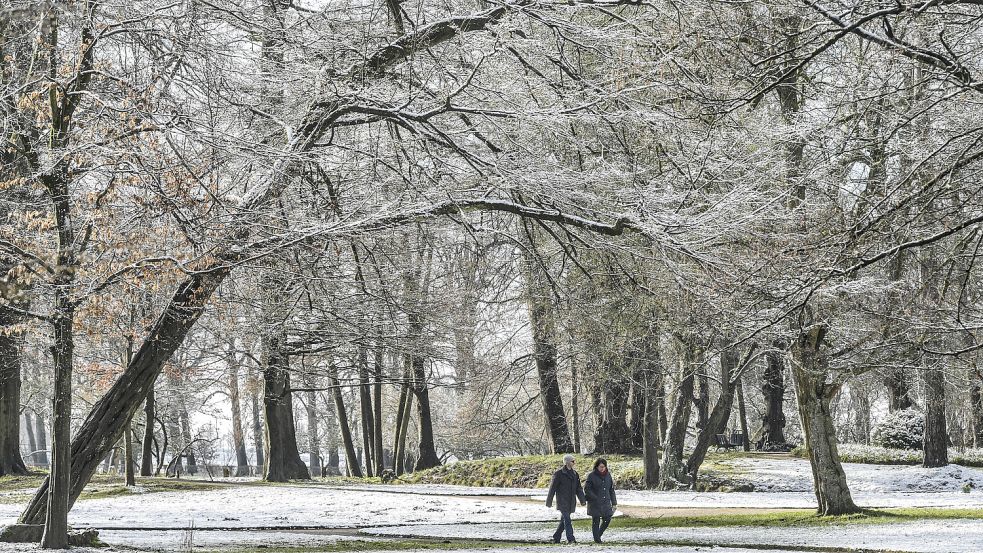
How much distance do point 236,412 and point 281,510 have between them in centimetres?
2547

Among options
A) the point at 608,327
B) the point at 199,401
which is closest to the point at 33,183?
the point at 608,327

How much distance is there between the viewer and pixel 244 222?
A: 34.9 ft

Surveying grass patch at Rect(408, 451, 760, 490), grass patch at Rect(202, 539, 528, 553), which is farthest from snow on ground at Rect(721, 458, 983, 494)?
grass patch at Rect(202, 539, 528, 553)

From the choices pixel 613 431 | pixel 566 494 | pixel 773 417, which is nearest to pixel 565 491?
pixel 566 494

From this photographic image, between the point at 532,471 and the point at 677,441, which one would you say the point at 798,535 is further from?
the point at 532,471

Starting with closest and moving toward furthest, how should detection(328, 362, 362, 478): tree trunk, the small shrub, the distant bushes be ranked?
the distant bushes
the small shrub
detection(328, 362, 362, 478): tree trunk

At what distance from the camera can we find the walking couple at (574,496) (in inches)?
549

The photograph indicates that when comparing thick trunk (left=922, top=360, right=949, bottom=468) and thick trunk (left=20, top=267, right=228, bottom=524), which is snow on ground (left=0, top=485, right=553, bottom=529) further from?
thick trunk (left=922, top=360, right=949, bottom=468)

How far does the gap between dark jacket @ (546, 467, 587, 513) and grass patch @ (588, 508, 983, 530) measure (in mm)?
2397

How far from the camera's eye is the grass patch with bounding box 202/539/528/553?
12000 mm

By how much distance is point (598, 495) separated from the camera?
14094 millimetres

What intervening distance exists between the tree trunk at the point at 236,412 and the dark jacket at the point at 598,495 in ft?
35.7

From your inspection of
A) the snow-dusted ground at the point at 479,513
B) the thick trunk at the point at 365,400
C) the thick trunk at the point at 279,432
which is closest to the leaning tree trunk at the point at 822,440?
the snow-dusted ground at the point at 479,513

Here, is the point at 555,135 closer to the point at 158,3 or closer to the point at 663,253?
the point at 663,253
